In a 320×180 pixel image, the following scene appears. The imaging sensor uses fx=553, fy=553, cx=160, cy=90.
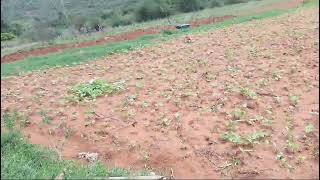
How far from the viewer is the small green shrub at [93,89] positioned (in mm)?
7973

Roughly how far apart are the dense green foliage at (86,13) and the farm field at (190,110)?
503 inches

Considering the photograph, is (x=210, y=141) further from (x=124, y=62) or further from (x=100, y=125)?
(x=124, y=62)

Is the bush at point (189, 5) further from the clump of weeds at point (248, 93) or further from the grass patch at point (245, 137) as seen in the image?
the grass patch at point (245, 137)

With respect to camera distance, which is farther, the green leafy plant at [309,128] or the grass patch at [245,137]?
the green leafy plant at [309,128]

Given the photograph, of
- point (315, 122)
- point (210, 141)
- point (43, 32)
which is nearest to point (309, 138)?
point (315, 122)

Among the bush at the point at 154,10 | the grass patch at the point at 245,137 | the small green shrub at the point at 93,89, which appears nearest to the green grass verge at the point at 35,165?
the grass patch at the point at 245,137

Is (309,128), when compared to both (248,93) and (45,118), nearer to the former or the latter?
(248,93)

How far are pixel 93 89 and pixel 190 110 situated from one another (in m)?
1.74

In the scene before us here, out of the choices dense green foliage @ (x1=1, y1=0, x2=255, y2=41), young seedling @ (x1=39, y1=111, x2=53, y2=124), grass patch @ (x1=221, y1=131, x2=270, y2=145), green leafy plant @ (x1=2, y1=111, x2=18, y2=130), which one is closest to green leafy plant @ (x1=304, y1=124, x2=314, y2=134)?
grass patch @ (x1=221, y1=131, x2=270, y2=145)

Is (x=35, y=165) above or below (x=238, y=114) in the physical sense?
above

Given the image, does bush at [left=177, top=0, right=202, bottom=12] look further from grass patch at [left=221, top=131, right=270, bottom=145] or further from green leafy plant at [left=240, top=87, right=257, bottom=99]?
grass patch at [left=221, top=131, right=270, bottom=145]

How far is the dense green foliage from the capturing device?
920 inches

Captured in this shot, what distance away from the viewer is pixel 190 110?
7191 mm

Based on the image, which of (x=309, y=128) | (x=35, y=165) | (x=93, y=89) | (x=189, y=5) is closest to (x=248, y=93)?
(x=309, y=128)
